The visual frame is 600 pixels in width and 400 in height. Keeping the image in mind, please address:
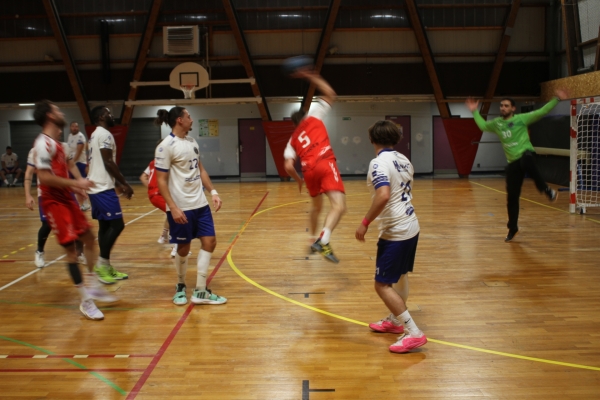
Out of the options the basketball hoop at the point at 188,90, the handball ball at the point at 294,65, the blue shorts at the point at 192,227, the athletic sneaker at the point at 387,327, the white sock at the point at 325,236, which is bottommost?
the athletic sneaker at the point at 387,327

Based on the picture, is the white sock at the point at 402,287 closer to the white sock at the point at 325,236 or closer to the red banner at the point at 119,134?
the white sock at the point at 325,236

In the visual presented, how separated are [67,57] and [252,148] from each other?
751 centimetres

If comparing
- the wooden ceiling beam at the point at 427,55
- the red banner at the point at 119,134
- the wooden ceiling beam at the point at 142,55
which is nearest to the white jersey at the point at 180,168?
the wooden ceiling beam at the point at 142,55

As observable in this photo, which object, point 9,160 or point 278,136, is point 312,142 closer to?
point 278,136

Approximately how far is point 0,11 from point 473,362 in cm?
2243

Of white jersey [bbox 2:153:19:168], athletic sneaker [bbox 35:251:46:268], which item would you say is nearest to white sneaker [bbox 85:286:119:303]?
athletic sneaker [bbox 35:251:46:268]

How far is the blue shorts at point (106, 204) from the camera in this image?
254 inches

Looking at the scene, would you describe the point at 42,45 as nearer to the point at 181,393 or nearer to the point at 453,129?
the point at 453,129

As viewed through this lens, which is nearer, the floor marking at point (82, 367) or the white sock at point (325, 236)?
the floor marking at point (82, 367)

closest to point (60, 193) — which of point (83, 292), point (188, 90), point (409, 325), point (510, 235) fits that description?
point (83, 292)

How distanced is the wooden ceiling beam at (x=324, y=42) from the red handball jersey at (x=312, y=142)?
13.9 meters

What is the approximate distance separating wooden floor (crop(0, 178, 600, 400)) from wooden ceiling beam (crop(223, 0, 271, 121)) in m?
12.6

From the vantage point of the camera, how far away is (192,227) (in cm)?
555

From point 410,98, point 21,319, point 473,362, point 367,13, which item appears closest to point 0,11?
point 367,13
